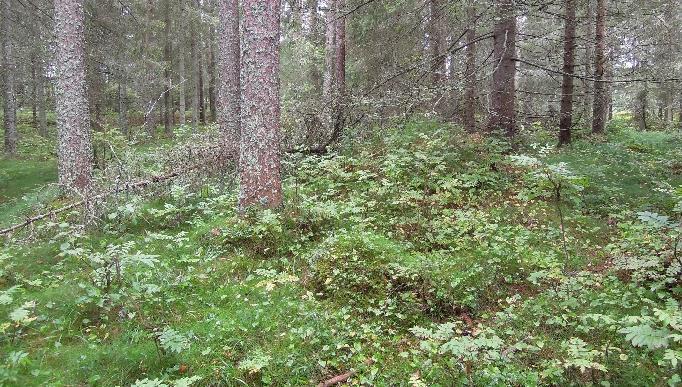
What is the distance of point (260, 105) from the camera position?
22.3 feet

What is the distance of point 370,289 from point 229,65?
8457 mm

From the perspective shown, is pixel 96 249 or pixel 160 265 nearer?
pixel 160 265

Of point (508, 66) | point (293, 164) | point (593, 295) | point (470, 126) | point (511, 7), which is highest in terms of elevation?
point (511, 7)

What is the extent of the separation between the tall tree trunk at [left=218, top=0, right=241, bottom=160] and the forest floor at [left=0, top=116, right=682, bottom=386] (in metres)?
3.64

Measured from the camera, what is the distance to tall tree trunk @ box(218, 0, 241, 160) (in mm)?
11461

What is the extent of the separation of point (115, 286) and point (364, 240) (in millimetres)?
2994

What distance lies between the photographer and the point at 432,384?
381 centimetres

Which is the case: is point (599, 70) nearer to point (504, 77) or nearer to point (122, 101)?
point (504, 77)

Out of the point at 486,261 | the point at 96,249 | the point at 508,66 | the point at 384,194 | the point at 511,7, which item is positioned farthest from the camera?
the point at 508,66

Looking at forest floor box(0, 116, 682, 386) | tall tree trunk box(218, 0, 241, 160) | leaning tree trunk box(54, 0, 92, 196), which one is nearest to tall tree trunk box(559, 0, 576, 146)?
forest floor box(0, 116, 682, 386)

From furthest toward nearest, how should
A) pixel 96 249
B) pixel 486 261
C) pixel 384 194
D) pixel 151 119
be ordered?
pixel 151 119 < pixel 384 194 < pixel 96 249 < pixel 486 261

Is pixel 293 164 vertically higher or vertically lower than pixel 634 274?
higher

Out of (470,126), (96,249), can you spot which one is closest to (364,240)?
(96,249)

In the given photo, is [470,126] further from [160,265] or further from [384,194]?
[160,265]
